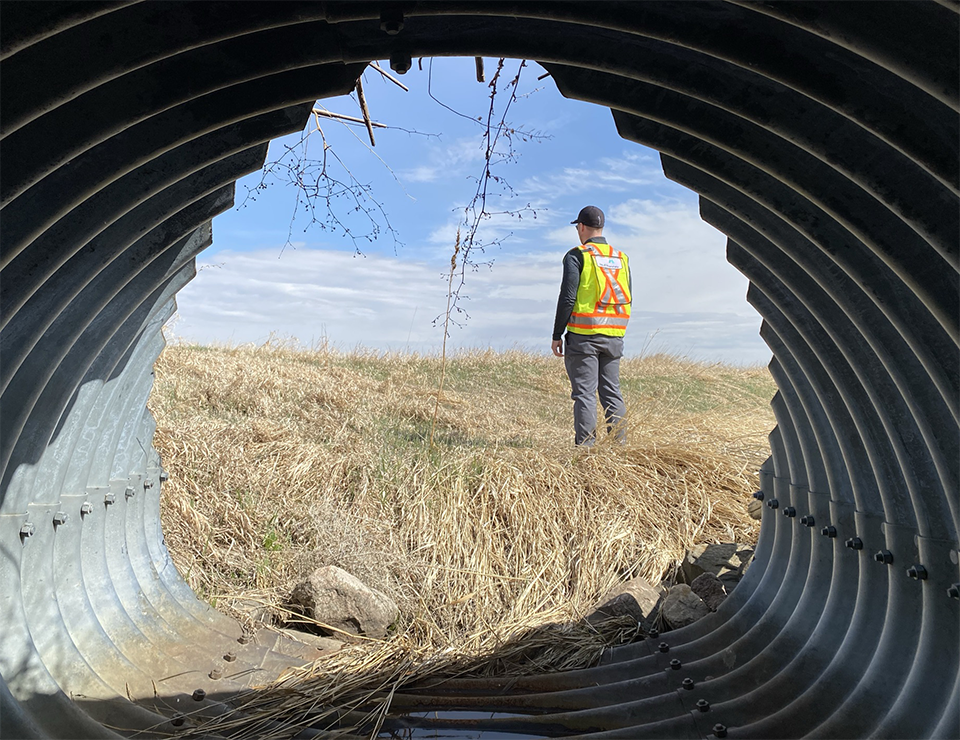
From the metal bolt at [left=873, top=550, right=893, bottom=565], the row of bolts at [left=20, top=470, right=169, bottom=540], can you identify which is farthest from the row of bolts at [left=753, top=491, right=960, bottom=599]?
the row of bolts at [left=20, top=470, right=169, bottom=540]

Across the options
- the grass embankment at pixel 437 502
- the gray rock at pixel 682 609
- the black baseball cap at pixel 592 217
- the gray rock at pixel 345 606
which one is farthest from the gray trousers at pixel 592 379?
the gray rock at pixel 345 606

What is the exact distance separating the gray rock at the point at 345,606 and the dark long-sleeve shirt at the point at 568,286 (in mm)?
3718

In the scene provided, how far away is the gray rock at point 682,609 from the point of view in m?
4.89

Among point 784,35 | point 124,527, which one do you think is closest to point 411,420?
point 124,527

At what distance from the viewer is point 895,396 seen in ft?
9.70

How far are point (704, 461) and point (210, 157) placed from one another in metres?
5.19

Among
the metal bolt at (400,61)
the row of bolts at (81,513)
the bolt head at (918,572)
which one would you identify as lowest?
the bolt head at (918,572)

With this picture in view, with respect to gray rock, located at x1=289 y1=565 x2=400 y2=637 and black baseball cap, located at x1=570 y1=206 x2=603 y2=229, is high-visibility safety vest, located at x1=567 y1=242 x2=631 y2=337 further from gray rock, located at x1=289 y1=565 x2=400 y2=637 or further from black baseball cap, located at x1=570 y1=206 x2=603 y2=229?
gray rock, located at x1=289 y1=565 x2=400 y2=637

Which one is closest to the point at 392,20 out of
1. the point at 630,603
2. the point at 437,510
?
the point at 630,603

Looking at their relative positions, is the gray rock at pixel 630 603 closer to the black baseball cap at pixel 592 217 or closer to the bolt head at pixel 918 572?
the bolt head at pixel 918 572

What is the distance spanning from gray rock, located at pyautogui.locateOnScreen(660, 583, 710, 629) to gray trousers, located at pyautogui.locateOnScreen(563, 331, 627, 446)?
2562mm

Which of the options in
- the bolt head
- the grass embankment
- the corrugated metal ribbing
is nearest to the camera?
the corrugated metal ribbing

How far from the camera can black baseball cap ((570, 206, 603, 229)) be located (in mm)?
8219

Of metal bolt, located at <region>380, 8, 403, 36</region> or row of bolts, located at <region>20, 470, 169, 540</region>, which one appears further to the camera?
row of bolts, located at <region>20, 470, 169, 540</region>
